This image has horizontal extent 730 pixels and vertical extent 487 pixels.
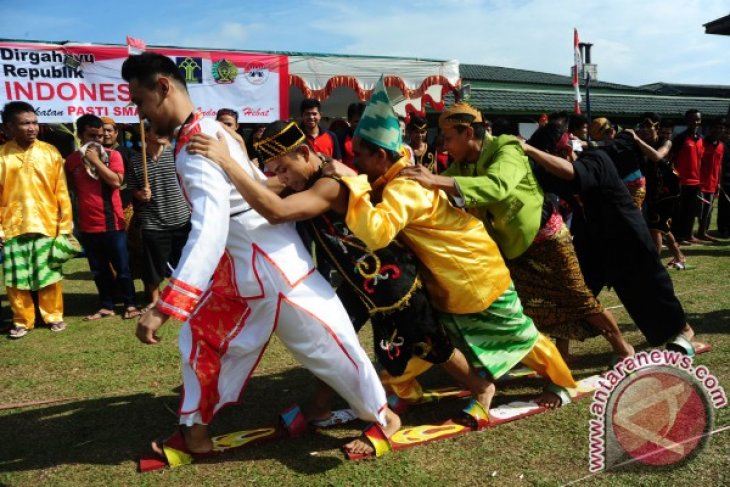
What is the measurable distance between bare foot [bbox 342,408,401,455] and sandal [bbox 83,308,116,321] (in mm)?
3669

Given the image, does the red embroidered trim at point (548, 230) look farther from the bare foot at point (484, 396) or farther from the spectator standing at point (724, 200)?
the spectator standing at point (724, 200)

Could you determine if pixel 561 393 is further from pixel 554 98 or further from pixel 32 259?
pixel 554 98

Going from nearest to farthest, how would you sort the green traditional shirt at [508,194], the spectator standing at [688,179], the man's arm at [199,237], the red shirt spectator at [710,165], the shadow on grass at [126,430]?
the man's arm at [199,237] → the shadow on grass at [126,430] → the green traditional shirt at [508,194] → the spectator standing at [688,179] → the red shirt spectator at [710,165]

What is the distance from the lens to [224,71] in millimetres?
7977

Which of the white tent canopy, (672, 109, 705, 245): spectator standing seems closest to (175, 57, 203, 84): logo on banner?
the white tent canopy

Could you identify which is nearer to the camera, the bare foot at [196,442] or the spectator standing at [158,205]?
the bare foot at [196,442]

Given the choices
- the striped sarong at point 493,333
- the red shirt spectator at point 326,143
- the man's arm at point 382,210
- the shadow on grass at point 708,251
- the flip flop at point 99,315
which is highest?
the red shirt spectator at point 326,143

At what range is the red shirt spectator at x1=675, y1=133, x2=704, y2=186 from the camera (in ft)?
28.8

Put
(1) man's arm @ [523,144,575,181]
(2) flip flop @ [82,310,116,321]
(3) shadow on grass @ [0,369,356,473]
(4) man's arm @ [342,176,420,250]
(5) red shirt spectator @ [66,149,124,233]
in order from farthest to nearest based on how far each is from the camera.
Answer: (2) flip flop @ [82,310,116,321], (5) red shirt spectator @ [66,149,124,233], (1) man's arm @ [523,144,575,181], (3) shadow on grass @ [0,369,356,473], (4) man's arm @ [342,176,420,250]

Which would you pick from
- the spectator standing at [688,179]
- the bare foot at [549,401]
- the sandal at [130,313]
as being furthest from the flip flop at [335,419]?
the spectator standing at [688,179]

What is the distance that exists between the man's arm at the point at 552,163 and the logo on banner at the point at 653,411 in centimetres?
109

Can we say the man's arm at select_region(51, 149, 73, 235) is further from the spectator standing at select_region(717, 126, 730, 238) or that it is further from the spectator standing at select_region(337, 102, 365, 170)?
the spectator standing at select_region(717, 126, 730, 238)

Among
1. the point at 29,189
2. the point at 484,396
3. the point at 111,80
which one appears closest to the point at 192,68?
the point at 111,80

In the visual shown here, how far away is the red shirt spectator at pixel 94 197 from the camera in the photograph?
5.41m
